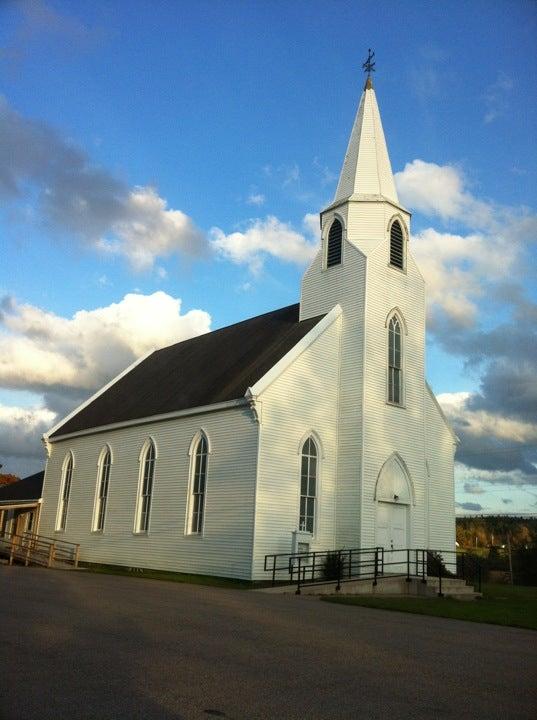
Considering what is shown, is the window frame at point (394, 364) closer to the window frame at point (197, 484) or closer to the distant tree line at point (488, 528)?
the window frame at point (197, 484)

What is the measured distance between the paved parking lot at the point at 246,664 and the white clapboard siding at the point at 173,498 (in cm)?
960

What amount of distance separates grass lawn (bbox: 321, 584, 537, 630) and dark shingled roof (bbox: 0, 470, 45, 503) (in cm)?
2442

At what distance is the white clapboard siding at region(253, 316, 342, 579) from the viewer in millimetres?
23344

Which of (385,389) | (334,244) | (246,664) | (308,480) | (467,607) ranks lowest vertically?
(246,664)

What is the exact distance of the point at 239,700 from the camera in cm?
664

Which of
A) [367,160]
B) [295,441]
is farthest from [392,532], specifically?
[367,160]

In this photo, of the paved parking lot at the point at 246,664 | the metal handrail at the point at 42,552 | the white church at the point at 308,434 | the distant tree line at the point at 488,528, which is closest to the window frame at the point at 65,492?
the metal handrail at the point at 42,552

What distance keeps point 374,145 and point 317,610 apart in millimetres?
21630

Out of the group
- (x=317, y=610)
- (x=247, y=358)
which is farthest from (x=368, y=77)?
(x=317, y=610)

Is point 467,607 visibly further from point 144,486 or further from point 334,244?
point 334,244

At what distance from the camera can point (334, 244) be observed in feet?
94.7

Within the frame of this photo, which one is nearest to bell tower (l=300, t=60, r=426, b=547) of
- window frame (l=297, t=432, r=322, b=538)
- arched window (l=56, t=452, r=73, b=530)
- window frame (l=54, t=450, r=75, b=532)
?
window frame (l=297, t=432, r=322, b=538)

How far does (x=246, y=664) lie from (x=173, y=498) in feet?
62.0

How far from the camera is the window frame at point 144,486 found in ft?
92.9
